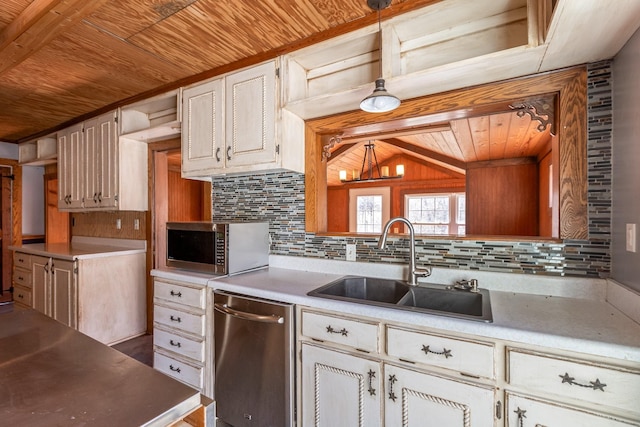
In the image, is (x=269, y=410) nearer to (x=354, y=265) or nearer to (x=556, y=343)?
(x=354, y=265)

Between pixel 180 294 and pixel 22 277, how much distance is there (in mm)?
2637

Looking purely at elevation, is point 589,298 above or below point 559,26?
below

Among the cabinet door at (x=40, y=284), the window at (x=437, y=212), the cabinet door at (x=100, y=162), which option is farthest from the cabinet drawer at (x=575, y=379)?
the window at (x=437, y=212)

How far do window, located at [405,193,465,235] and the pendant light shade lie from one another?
5.13 meters

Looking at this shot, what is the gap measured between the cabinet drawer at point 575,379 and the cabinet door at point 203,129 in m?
1.92

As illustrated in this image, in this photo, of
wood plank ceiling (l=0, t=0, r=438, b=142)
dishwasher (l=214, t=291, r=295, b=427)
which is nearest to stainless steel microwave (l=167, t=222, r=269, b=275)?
dishwasher (l=214, t=291, r=295, b=427)

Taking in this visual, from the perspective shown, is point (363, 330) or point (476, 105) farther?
point (476, 105)

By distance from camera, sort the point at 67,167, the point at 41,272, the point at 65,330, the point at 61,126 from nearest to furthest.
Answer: the point at 65,330
the point at 41,272
the point at 67,167
the point at 61,126

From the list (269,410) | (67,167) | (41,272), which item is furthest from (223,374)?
(67,167)

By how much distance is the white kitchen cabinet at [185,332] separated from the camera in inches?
73.0

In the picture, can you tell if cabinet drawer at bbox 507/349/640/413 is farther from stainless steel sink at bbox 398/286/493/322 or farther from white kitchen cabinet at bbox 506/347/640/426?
stainless steel sink at bbox 398/286/493/322

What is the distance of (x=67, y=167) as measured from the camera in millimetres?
3404

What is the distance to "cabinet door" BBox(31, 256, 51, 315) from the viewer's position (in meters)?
2.96

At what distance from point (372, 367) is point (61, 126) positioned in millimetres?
4319
